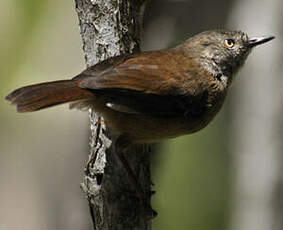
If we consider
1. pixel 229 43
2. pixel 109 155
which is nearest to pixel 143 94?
pixel 109 155

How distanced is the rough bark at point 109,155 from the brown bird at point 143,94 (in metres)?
0.10

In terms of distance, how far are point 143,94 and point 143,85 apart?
0.19ft

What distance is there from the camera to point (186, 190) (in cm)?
673

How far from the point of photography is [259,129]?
252 inches

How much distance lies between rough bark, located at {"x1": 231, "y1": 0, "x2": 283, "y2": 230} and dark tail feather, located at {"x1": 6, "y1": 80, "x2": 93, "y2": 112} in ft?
9.11

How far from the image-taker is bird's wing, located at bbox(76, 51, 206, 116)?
13.2ft

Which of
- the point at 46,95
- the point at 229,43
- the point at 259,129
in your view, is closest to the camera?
the point at 46,95

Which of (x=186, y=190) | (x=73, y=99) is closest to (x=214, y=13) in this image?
(x=186, y=190)

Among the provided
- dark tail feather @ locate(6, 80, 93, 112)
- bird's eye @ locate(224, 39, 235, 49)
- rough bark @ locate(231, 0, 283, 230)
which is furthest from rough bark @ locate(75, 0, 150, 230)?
rough bark @ locate(231, 0, 283, 230)

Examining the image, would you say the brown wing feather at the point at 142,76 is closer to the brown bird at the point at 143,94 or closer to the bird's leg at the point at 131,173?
the brown bird at the point at 143,94

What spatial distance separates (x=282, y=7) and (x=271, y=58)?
0.50 m

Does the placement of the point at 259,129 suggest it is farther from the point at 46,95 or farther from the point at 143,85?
the point at 46,95

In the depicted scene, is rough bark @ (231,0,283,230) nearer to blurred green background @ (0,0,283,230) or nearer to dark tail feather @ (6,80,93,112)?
blurred green background @ (0,0,283,230)

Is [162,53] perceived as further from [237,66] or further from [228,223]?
[228,223]
